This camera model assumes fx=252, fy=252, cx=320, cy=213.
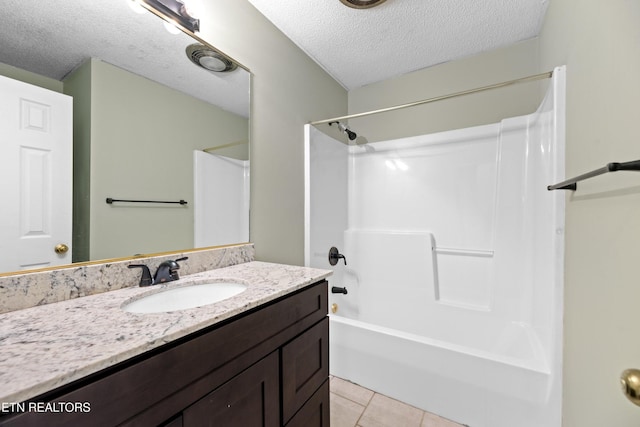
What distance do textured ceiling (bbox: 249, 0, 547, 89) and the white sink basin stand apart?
1565 millimetres

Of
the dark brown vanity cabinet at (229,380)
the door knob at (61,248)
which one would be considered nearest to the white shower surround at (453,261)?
the dark brown vanity cabinet at (229,380)

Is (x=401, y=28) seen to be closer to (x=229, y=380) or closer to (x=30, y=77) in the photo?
(x=30, y=77)

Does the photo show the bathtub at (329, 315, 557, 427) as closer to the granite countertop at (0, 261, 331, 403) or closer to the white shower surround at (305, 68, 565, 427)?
the white shower surround at (305, 68, 565, 427)

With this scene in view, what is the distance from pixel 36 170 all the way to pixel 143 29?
2.23 feet

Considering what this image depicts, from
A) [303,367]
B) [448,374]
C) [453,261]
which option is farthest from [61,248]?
[453,261]

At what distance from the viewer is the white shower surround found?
121 centimetres

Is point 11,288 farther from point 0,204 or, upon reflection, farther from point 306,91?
point 306,91

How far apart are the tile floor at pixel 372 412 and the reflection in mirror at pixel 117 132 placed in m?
1.19

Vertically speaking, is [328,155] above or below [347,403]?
above

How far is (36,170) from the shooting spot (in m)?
0.75

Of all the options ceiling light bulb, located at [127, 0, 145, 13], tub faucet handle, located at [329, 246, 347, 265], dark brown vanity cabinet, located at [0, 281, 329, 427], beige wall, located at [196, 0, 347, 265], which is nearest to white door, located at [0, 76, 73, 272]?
ceiling light bulb, located at [127, 0, 145, 13]

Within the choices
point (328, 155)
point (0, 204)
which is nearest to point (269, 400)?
point (0, 204)

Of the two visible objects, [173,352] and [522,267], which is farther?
[522,267]

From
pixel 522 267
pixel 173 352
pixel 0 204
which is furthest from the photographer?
pixel 522 267
